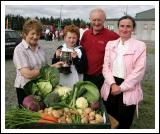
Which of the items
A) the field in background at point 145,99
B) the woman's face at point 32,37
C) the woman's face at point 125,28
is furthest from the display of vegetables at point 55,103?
the field in background at point 145,99

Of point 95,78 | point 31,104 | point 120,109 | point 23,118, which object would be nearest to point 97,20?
point 95,78

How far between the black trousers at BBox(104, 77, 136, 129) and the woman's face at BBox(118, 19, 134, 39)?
492 millimetres

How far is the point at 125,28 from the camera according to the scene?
12.6 ft

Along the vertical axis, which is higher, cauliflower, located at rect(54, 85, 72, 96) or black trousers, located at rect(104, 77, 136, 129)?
cauliflower, located at rect(54, 85, 72, 96)

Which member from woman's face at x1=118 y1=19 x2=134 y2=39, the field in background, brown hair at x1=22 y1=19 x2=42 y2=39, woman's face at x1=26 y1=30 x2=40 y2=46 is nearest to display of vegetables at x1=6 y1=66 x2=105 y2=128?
woman's face at x1=26 y1=30 x2=40 y2=46

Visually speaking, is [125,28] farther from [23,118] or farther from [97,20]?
[23,118]

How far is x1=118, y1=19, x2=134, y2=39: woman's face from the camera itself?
3818 mm

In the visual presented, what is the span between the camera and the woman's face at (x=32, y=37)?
3.66 meters

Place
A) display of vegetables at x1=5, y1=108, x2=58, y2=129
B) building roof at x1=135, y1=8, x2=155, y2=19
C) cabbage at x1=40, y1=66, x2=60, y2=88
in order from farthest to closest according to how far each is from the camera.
→ building roof at x1=135, y1=8, x2=155, y2=19 → cabbage at x1=40, y1=66, x2=60, y2=88 → display of vegetables at x1=5, y1=108, x2=58, y2=129

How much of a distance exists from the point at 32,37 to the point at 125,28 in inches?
39.3

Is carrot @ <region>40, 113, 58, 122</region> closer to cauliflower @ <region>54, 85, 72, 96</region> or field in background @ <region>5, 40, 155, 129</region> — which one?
cauliflower @ <region>54, 85, 72, 96</region>

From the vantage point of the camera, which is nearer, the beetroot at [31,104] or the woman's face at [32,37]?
the beetroot at [31,104]

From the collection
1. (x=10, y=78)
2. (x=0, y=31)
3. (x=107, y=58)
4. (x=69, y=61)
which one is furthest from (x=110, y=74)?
(x=10, y=78)

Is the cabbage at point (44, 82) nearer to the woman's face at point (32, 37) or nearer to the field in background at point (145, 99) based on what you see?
the woman's face at point (32, 37)
